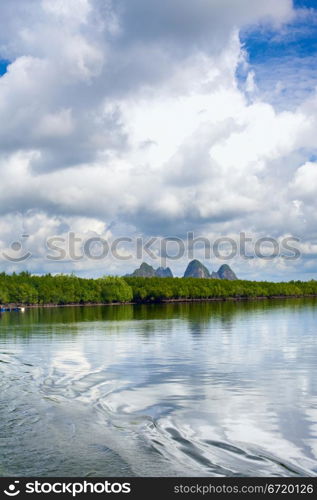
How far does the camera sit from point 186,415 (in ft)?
62.5

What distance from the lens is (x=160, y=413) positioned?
1961 cm

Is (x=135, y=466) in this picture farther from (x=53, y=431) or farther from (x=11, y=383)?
(x=11, y=383)

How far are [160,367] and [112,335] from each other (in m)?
24.8

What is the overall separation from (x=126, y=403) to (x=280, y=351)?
20041mm

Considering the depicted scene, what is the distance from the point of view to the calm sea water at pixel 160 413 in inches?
539

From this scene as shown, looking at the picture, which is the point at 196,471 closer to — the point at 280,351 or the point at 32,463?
the point at 32,463

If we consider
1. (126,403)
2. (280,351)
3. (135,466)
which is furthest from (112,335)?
(135,466)

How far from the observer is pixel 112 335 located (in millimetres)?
55594

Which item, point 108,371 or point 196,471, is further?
point 108,371

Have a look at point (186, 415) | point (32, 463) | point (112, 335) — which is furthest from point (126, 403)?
point (112, 335)

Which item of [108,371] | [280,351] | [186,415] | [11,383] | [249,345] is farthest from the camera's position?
[249,345]

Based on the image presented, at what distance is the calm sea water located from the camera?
13695mm

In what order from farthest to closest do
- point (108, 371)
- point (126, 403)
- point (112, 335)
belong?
1. point (112, 335)
2. point (108, 371)
3. point (126, 403)

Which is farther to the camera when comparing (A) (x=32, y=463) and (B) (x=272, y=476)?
(A) (x=32, y=463)
